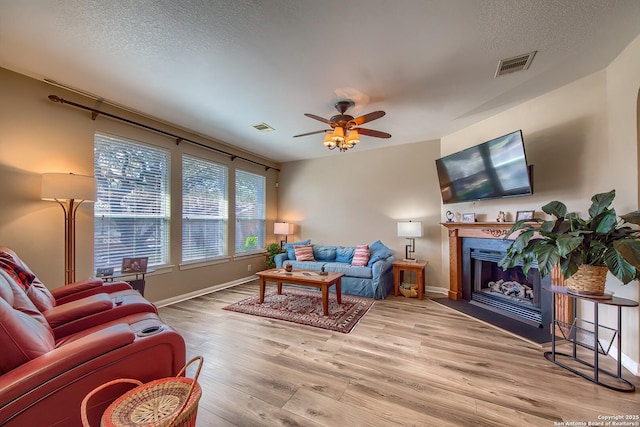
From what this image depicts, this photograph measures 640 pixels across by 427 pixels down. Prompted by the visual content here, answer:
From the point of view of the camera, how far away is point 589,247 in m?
1.97

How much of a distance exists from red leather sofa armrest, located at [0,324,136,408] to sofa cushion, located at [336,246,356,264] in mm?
3914

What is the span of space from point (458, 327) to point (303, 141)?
3649 millimetres

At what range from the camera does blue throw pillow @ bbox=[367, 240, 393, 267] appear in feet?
→ 14.2

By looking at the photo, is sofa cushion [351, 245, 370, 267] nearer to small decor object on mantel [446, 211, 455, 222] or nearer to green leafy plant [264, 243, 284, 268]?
small decor object on mantel [446, 211, 455, 222]

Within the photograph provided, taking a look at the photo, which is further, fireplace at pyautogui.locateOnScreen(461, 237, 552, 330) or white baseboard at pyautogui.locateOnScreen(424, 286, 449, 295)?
white baseboard at pyautogui.locateOnScreen(424, 286, 449, 295)

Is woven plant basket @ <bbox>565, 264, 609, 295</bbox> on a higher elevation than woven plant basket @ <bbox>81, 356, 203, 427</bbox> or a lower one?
higher

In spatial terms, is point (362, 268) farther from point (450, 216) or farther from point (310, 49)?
point (310, 49)

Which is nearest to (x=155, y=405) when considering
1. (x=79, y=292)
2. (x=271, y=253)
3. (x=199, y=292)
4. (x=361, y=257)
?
(x=79, y=292)

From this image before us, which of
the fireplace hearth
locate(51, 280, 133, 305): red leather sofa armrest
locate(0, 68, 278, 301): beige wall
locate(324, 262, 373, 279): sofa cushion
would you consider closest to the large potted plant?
the fireplace hearth

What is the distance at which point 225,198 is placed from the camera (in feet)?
15.9

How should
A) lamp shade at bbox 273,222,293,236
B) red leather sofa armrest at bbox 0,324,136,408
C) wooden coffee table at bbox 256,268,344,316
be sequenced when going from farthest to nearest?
lamp shade at bbox 273,222,293,236 < wooden coffee table at bbox 256,268,344,316 < red leather sofa armrest at bbox 0,324,136,408

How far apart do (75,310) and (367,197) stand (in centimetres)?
447

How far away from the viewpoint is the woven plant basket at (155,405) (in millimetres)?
1109

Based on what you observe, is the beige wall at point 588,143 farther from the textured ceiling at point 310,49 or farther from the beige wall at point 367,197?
the beige wall at point 367,197
